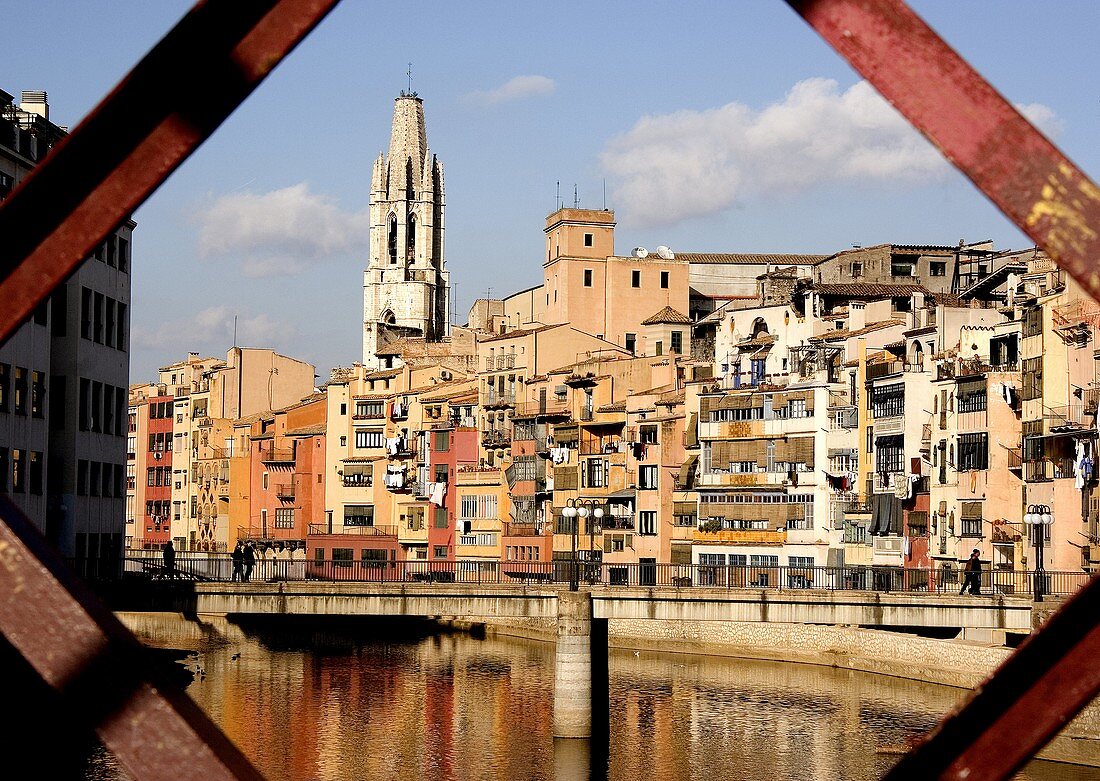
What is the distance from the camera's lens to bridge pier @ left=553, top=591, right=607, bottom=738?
4575 centimetres

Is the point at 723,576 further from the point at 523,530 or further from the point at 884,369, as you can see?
the point at 523,530

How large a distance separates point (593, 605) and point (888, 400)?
23.1 meters

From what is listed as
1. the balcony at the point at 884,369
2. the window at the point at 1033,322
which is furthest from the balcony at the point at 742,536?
the window at the point at 1033,322

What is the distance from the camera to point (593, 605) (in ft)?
165

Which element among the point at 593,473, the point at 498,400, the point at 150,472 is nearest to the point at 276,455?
the point at 150,472

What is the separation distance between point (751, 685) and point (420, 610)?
12.5 metres

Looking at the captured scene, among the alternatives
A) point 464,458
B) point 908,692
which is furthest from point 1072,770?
point 464,458

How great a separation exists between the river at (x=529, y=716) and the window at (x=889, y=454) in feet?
32.5

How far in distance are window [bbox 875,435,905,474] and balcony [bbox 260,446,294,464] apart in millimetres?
52605

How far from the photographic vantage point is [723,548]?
7394 cm

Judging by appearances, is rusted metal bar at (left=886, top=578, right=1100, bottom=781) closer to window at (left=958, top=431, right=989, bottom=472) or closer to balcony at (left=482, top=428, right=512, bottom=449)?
window at (left=958, top=431, right=989, bottom=472)

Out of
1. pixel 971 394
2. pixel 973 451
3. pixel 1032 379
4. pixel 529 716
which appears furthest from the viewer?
pixel 971 394

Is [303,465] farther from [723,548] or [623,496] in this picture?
[723,548]

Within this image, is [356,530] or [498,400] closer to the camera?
[498,400]
